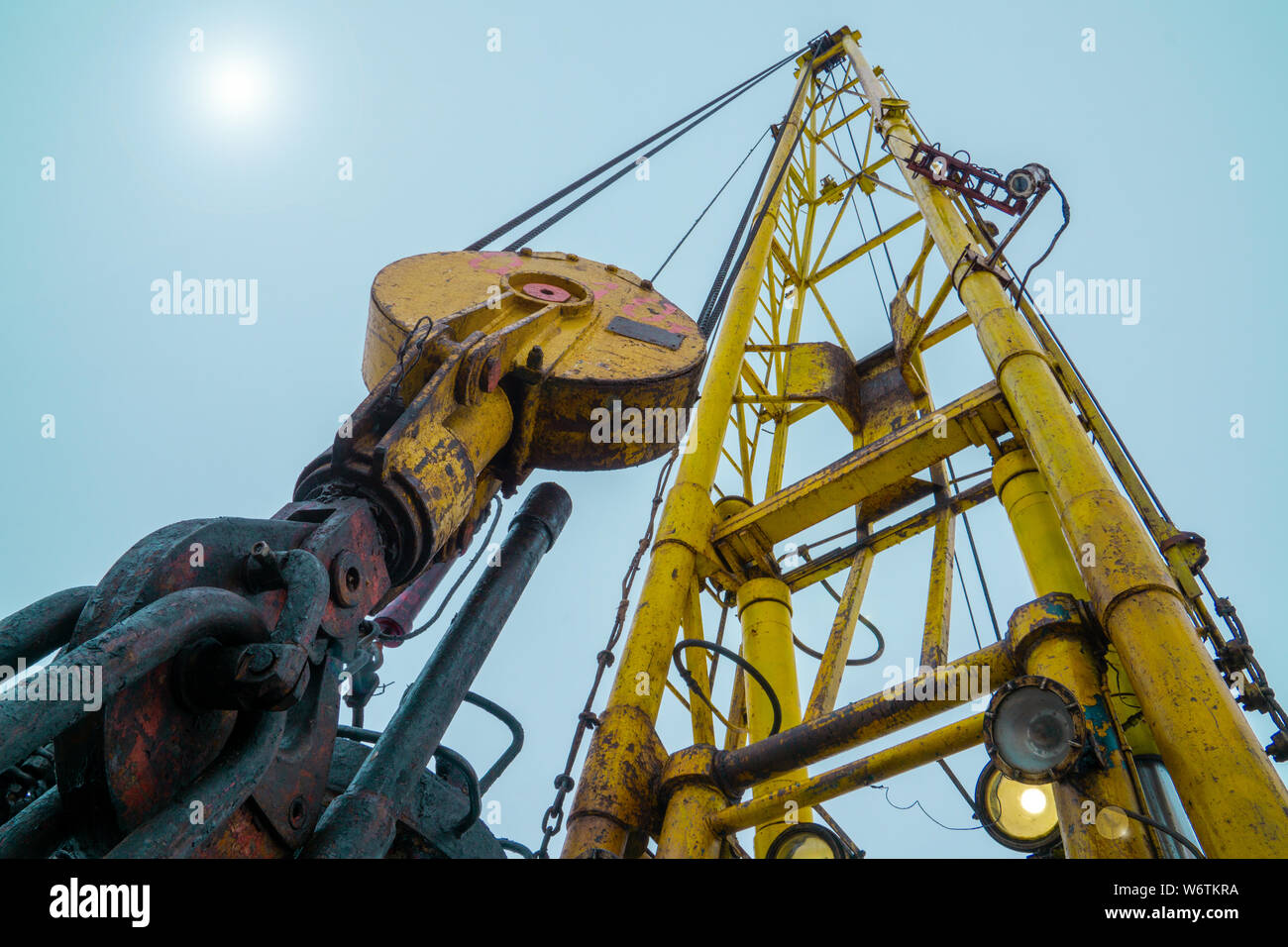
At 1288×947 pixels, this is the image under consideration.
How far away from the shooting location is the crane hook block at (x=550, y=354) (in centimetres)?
271

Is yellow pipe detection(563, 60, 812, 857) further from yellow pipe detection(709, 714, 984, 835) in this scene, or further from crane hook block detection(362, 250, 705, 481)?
crane hook block detection(362, 250, 705, 481)

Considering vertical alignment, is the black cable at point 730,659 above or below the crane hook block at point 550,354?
below

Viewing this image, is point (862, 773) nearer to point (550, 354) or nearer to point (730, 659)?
point (730, 659)

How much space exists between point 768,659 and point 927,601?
3.12 feet

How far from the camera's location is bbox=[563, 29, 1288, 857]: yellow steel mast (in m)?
2.38

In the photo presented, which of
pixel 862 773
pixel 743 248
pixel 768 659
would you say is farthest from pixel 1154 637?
pixel 743 248

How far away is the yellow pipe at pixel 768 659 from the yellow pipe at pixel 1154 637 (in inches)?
63.5

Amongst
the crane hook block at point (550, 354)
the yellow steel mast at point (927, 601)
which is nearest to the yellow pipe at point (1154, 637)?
the yellow steel mast at point (927, 601)

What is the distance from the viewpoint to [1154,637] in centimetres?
246

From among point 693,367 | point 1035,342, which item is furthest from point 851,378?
point 693,367

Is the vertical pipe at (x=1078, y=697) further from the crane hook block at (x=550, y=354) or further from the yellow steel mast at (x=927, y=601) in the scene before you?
the crane hook block at (x=550, y=354)

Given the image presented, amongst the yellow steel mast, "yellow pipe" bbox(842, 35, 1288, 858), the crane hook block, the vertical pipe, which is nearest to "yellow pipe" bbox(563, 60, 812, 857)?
the yellow steel mast
